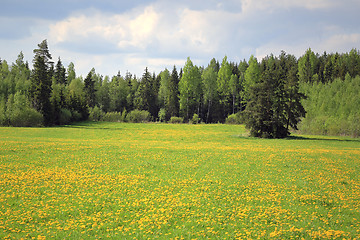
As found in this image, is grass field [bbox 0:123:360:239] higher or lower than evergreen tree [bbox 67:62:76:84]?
lower

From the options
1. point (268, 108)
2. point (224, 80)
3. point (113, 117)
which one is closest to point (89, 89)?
point (113, 117)

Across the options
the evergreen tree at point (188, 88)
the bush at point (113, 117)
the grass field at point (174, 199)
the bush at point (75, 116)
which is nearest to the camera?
the grass field at point (174, 199)

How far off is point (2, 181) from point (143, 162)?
992 cm

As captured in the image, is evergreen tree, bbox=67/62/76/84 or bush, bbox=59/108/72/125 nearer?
bush, bbox=59/108/72/125

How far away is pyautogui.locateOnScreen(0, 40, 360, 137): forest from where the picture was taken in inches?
1967

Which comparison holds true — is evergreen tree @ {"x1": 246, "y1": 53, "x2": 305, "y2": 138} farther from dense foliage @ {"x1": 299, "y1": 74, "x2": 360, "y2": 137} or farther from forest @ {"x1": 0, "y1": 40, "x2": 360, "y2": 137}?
dense foliage @ {"x1": 299, "y1": 74, "x2": 360, "y2": 137}

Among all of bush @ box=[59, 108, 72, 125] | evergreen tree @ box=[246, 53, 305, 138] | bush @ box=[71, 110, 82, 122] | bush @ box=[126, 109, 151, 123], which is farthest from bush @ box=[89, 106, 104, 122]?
evergreen tree @ box=[246, 53, 305, 138]

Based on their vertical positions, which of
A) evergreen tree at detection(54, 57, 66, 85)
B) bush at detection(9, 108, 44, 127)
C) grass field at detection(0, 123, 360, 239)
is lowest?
grass field at detection(0, 123, 360, 239)

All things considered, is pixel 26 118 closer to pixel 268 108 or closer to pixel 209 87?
pixel 268 108

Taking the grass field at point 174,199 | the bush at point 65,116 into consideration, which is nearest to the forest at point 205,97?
the bush at point 65,116

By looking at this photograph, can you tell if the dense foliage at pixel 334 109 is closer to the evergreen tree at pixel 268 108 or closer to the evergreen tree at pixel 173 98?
the evergreen tree at pixel 268 108

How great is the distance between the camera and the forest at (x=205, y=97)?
50.0 meters

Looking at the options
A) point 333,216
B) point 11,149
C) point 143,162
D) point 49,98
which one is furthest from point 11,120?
point 333,216

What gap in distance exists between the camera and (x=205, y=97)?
96.1 m
